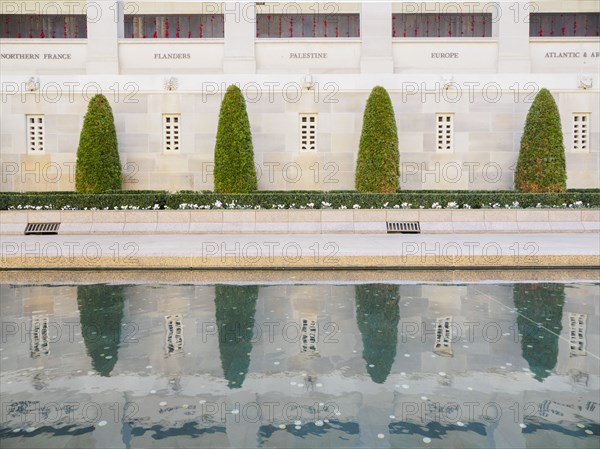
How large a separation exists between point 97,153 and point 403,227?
389 inches

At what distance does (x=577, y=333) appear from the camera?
6.38 metres

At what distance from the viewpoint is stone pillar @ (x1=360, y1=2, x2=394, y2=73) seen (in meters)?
21.3

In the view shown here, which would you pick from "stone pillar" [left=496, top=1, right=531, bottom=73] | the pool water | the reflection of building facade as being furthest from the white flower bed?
the pool water

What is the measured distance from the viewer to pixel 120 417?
4238mm

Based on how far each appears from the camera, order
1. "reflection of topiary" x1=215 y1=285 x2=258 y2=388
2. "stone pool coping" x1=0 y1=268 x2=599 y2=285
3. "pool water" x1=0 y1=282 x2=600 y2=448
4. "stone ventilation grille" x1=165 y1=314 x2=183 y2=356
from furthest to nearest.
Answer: "stone pool coping" x1=0 y1=268 x2=599 y2=285, "stone ventilation grille" x1=165 y1=314 x2=183 y2=356, "reflection of topiary" x1=215 y1=285 x2=258 y2=388, "pool water" x1=0 y1=282 x2=600 y2=448

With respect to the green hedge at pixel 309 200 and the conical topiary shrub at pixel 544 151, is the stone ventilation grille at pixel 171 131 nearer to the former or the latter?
the green hedge at pixel 309 200

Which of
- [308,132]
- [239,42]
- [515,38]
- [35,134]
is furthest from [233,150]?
[515,38]

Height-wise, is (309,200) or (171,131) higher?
(171,131)

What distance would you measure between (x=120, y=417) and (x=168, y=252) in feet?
24.7

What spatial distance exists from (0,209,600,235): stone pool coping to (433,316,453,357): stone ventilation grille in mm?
9940

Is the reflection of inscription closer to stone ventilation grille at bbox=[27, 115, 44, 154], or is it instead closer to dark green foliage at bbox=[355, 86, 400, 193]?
dark green foliage at bbox=[355, 86, 400, 193]

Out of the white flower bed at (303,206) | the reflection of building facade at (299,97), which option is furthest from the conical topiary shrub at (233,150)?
the reflection of building facade at (299,97)

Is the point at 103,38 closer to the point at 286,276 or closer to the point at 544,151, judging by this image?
the point at 286,276

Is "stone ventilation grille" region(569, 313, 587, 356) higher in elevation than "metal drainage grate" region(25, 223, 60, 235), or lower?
lower
